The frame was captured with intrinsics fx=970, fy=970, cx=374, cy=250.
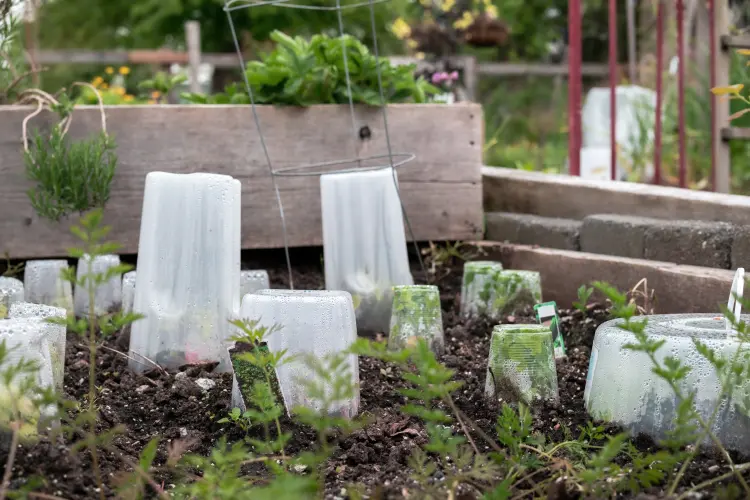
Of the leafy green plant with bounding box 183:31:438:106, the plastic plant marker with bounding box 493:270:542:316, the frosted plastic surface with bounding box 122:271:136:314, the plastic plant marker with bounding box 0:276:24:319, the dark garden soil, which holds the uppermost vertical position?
the leafy green plant with bounding box 183:31:438:106

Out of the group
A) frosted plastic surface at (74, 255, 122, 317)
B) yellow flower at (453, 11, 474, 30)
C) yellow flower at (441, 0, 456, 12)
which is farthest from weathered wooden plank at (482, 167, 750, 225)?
yellow flower at (441, 0, 456, 12)

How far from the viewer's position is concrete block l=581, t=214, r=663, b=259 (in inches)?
112

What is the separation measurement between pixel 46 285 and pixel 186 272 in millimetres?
620

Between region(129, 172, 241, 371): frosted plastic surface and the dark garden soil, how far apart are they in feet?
0.25

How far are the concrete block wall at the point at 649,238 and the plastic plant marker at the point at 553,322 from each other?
61cm

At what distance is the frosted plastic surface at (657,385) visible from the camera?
5.36ft

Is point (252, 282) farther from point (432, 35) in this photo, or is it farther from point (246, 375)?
point (432, 35)

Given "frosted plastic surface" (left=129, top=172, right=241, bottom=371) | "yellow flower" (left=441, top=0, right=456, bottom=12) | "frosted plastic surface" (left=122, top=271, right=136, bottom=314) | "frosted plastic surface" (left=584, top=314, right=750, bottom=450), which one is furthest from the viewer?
"yellow flower" (left=441, top=0, right=456, bottom=12)

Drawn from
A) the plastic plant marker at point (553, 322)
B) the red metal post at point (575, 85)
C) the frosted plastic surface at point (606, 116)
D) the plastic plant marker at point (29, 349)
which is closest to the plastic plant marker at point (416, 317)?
the plastic plant marker at point (553, 322)

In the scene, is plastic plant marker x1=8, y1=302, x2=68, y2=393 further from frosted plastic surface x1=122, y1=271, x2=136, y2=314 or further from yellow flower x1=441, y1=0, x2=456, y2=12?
yellow flower x1=441, y1=0, x2=456, y2=12

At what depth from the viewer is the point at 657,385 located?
1.69 meters

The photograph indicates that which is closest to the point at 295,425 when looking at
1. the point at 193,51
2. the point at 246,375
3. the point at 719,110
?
the point at 246,375

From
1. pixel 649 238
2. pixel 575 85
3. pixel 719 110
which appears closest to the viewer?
pixel 649 238

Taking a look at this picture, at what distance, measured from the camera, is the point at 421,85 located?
3.58 metres
